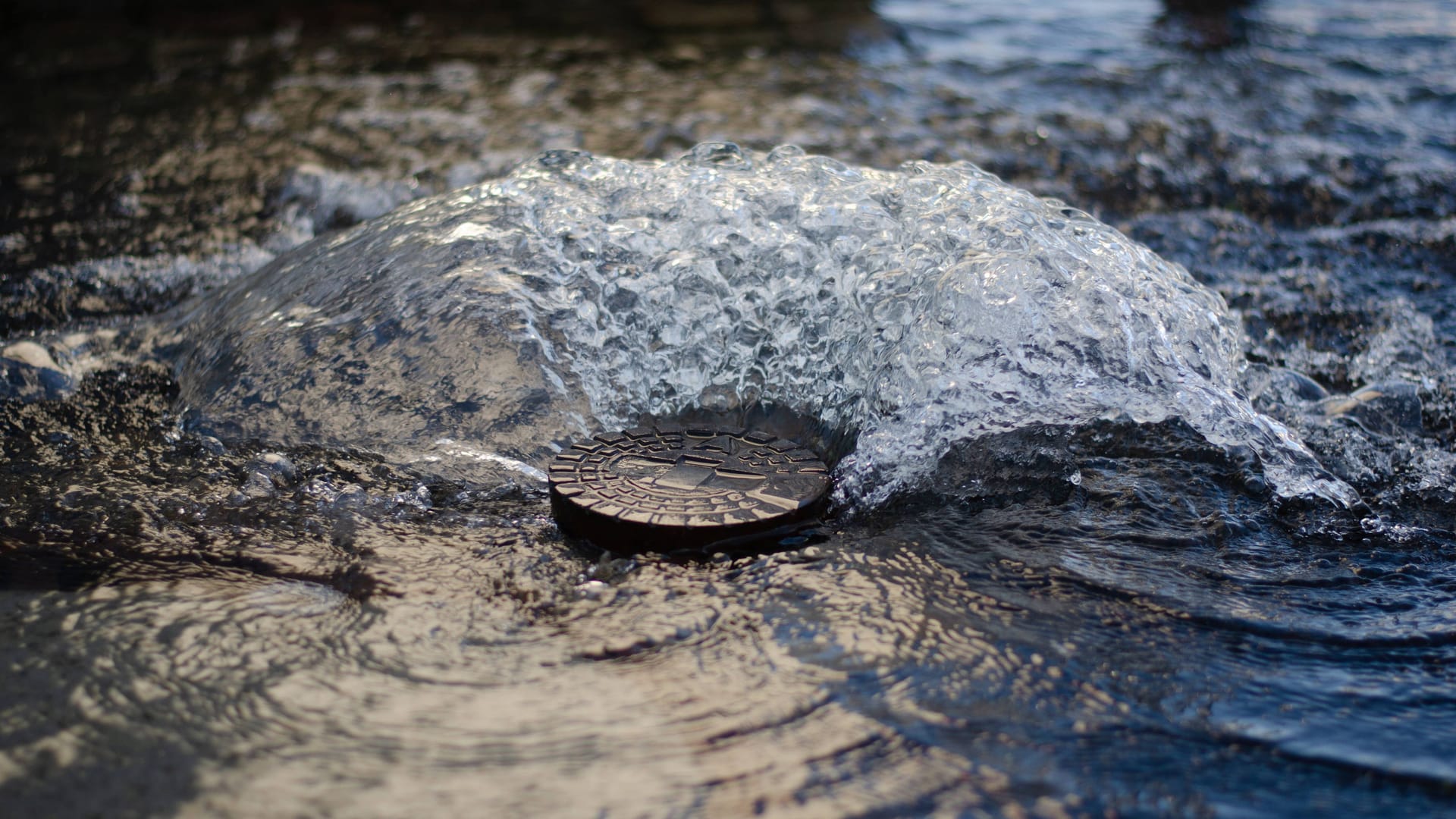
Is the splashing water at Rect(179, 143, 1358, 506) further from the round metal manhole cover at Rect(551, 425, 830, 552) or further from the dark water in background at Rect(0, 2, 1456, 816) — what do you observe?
the round metal manhole cover at Rect(551, 425, 830, 552)

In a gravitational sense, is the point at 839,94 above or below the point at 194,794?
above

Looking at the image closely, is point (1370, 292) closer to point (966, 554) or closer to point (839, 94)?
point (966, 554)

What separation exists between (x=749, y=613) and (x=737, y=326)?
112 centimetres

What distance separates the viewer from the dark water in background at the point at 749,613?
1.49m

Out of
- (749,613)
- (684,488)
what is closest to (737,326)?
(684,488)

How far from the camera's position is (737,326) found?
285 centimetres

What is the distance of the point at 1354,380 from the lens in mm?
3189

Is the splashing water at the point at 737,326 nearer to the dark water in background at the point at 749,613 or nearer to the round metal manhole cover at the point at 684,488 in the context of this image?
the dark water in background at the point at 749,613

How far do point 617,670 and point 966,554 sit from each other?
783 mm

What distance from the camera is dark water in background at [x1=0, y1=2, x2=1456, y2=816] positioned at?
1493mm

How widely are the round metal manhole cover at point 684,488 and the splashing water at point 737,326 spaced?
0.70 ft

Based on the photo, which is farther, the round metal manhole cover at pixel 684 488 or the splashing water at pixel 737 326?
the splashing water at pixel 737 326

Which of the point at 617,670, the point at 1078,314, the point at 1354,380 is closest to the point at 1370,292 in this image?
the point at 1354,380

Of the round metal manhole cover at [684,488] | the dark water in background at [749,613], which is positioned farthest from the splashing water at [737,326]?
the round metal manhole cover at [684,488]
